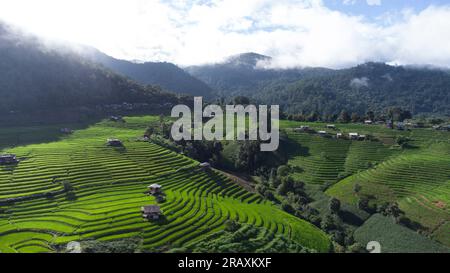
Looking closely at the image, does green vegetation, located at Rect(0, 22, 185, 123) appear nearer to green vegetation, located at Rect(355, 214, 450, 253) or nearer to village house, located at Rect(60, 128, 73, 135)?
village house, located at Rect(60, 128, 73, 135)

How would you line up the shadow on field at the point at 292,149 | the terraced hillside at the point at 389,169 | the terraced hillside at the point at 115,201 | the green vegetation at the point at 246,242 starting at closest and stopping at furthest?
the terraced hillside at the point at 115,201 < the green vegetation at the point at 246,242 < the terraced hillside at the point at 389,169 < the shadow on field at the point at 292,149

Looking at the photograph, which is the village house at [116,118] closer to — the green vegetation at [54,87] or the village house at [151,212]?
the green vegetation at [54,87]

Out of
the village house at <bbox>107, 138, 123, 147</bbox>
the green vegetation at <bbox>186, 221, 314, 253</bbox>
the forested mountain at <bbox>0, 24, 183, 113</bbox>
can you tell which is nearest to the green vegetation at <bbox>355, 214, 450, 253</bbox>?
the green vegetation at <bbox>186, 221, 314, 253</bbox>

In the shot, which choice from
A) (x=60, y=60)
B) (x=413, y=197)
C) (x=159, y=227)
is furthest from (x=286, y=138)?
(x=60, y=60)

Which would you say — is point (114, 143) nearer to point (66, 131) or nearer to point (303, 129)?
point (66, 131)

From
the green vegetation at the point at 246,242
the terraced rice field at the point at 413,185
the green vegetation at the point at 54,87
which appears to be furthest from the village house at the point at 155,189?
the green vegetation at the point at 54,87
